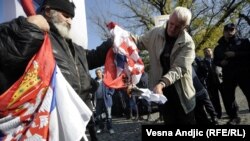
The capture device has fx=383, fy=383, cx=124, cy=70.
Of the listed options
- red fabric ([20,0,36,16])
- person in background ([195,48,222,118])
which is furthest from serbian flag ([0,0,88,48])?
person in background ([195,48,222,118])

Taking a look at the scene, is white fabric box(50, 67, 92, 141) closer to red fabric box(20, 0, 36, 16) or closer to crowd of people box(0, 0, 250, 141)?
crowd of people box(0, 0, 250, 141)

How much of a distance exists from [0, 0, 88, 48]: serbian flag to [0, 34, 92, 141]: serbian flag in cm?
33

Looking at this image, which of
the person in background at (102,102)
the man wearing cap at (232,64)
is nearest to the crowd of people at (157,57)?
the man wearing cap at (232,64)

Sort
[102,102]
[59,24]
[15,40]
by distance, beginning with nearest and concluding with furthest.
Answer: [15,40] < [59,24] < [102,102]

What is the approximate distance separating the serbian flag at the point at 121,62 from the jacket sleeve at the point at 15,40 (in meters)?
1.25

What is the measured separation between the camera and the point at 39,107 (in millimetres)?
2289

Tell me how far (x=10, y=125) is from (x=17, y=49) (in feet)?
1.48

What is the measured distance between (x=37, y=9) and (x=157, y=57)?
1496mm

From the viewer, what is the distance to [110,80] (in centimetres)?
341

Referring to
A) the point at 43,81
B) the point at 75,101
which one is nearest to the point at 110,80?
the point at 75,101

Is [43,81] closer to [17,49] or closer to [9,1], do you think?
[17,49]

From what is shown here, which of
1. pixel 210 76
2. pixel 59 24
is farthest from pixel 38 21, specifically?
pixel 210 76

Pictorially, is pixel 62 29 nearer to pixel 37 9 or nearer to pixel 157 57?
pixel 37 9

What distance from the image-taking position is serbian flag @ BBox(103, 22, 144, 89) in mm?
3395
